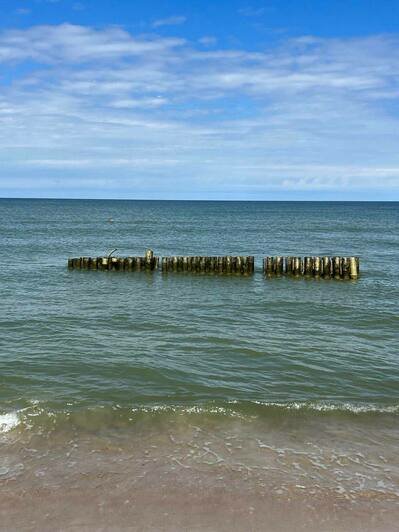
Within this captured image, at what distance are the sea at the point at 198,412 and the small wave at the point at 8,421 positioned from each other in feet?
0.07

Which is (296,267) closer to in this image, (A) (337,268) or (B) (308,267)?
(B) (308,267)

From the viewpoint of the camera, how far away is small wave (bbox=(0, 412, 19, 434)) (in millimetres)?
10859

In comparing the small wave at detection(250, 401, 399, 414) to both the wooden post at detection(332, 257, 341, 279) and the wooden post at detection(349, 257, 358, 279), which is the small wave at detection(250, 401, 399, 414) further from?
the wooden post at detection(349, 257, 358, 279)

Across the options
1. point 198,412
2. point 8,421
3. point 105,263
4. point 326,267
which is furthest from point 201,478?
point 105,263

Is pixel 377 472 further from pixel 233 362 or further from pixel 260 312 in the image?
pixel 260 312

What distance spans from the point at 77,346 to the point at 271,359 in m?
6.14

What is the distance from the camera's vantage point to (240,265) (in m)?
33.5

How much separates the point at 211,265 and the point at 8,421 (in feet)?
75.7

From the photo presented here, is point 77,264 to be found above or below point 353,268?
below

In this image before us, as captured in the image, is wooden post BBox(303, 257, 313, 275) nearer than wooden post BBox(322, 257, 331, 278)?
No

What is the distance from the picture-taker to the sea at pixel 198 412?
8258mm

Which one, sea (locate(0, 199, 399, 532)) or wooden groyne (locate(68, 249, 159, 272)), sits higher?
wooden groyne (locate(68, 249, 159, 272))

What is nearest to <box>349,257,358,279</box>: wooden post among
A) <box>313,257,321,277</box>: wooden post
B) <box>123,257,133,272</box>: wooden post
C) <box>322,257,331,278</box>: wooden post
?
<box>322,257,331,278</box>: wooden post

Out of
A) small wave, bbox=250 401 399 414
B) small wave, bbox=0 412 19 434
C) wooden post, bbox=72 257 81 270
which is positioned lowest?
small wave, bbox=250 401 399 414
